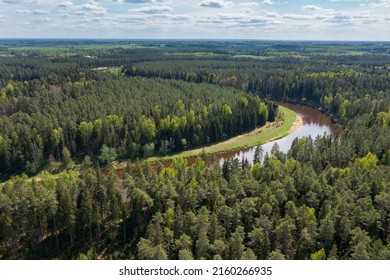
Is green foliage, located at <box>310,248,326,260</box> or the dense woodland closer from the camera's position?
green foliage, located at <box>310,248,326,260</box>

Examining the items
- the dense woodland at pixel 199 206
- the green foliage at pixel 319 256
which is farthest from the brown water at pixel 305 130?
the green foliage at pixel 319 256

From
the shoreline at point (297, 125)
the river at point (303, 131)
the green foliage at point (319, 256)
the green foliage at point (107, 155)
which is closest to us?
the green foliage at point (319, 256)

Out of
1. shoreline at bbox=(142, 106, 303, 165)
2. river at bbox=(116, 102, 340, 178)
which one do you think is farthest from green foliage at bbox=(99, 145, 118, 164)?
shoreline at bbox=(142, 106, 303, 165)

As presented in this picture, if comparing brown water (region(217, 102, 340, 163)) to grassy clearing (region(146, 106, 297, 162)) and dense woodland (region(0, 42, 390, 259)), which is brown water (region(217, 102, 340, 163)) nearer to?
grassy clearing (region(146, 106, 297, 162))

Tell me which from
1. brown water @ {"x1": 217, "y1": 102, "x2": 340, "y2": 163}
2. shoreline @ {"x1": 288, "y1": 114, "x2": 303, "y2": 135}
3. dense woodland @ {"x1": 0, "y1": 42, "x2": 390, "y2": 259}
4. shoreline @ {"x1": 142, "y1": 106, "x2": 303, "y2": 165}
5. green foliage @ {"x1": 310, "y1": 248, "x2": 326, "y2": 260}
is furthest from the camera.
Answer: shoreline @ {"x1": 288, "y1": 114, "x2": 303, "y2": 135}

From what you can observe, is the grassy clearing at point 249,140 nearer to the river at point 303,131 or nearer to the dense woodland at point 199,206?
the river at point 303,131

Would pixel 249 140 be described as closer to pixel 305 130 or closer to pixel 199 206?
pixel 305 130

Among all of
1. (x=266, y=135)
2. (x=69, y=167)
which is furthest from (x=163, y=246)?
(x=266, y=135)

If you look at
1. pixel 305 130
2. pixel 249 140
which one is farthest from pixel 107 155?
pixel 305 130
